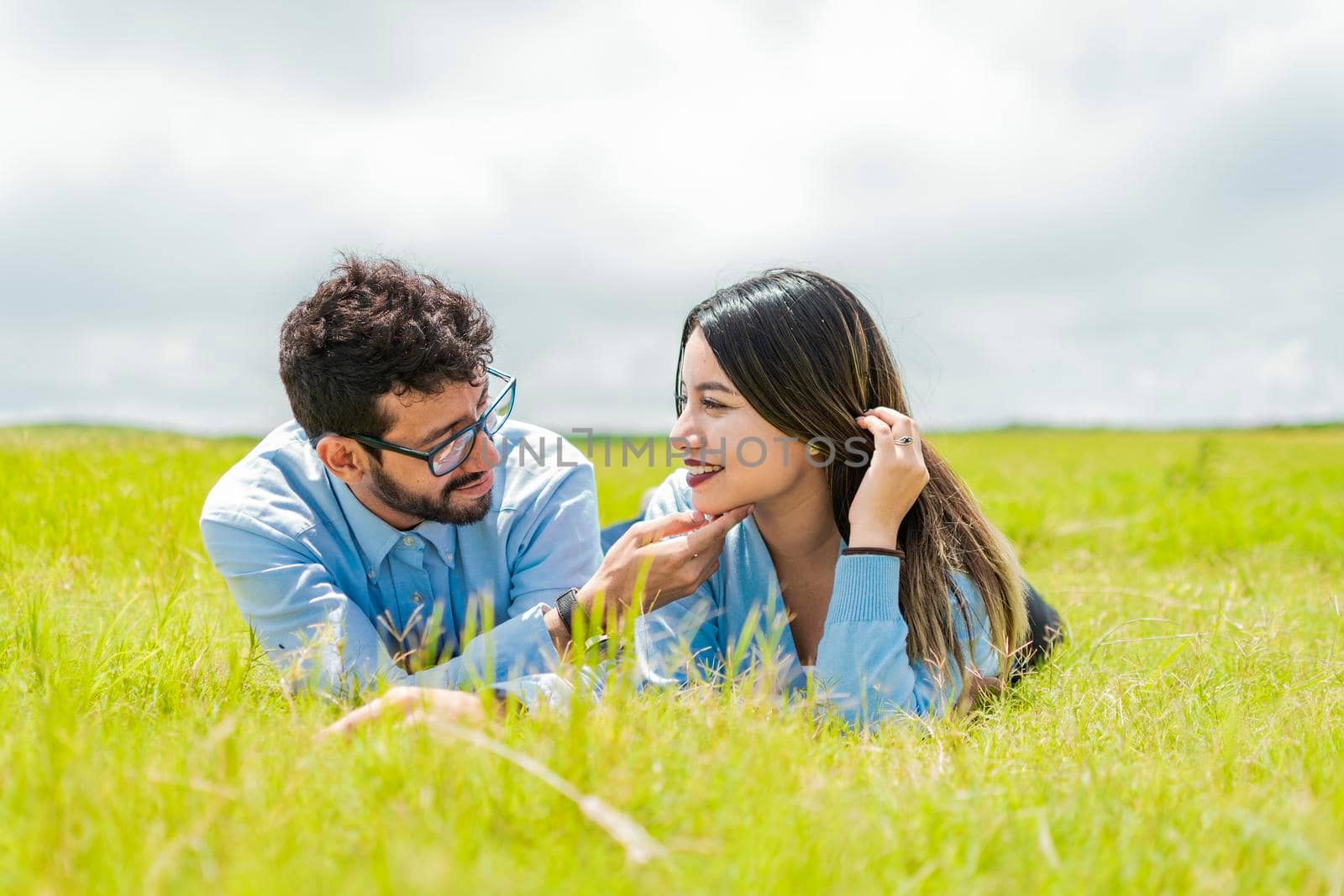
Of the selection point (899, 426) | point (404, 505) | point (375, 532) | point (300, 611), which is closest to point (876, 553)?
point (899, 426)

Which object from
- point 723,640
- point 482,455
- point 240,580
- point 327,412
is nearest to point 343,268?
point 327,412

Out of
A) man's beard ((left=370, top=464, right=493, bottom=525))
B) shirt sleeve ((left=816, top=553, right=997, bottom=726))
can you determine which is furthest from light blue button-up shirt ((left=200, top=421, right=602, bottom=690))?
shirt sleeve ((left=816, top=553, right=997, bottom=726))

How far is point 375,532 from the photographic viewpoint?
403 cm

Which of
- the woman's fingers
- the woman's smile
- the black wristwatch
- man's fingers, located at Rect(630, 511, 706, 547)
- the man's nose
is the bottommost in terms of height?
the black wristwatch

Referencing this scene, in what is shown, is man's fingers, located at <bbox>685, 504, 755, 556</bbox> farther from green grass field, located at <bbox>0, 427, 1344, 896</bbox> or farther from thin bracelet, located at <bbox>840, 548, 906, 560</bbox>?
green grass field, located at <bbox>0, 427, 1344, 896</bbox>

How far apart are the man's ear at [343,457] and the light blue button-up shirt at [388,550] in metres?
0.09

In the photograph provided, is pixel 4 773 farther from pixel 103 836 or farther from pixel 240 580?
pixel 240 580

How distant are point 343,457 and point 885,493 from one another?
2.16 metres

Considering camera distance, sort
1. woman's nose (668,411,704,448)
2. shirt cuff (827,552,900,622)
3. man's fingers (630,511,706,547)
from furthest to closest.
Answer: woman's nose (668,411,704,448), man's fingers (630,511,706,547), shirt cuff (827,552,900,622)

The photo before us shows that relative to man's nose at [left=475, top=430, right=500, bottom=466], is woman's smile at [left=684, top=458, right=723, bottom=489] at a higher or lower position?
lower

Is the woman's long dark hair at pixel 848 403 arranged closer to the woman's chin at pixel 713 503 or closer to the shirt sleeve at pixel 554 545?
the woman's chin at pixel 713 503

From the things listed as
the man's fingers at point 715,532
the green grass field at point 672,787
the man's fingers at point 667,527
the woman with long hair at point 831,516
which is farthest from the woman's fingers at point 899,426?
the green grass field at point 672,787

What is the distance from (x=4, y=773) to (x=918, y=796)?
1959 mm

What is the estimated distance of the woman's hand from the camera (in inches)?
141
